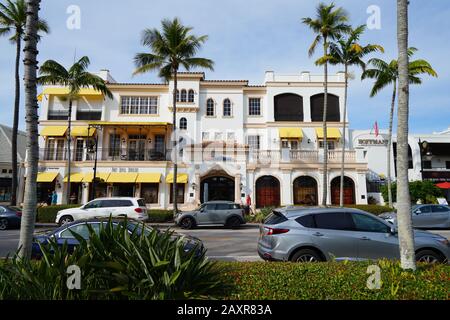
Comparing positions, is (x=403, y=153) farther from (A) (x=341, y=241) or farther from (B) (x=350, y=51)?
(B) (x=350, y=51)

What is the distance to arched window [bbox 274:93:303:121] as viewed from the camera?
28.0m

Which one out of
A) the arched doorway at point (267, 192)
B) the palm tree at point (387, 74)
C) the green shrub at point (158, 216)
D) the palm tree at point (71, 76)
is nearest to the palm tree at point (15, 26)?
the palm tree at point (71, 76)

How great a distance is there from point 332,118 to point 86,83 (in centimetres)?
2175

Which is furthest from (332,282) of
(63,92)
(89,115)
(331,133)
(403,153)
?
(63,92)

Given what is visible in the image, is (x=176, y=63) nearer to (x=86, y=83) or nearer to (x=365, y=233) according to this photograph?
(x=86, y=83)

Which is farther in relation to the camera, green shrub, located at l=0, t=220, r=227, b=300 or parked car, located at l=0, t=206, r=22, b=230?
parked car, located at l=0, t=206, r=22, b=230

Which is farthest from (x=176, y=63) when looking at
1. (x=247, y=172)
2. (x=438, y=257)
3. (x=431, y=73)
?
(x=438, y=257)

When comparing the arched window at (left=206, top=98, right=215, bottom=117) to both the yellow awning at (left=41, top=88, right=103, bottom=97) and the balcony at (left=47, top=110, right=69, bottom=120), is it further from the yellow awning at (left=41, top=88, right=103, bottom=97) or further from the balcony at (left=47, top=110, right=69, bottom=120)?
the balcony at (left=47, top=110, right=69, bottom=120)

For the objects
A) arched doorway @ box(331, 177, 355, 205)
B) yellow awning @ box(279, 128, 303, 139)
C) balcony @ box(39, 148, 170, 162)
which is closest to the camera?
arched doorway @ box(331, 177, 355, 205)

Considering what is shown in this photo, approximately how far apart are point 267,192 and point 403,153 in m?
20.4

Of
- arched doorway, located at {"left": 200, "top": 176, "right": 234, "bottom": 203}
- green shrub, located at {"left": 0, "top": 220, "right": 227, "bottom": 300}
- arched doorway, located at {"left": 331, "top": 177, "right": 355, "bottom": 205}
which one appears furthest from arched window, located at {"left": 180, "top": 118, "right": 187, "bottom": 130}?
green shrub, located at {"left": 0, "top": 220, "right": 227, "bottom": 300}

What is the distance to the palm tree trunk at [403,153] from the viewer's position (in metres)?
4.88

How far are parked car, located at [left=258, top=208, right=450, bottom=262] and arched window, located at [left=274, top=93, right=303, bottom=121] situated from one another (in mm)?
21371

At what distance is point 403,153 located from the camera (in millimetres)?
5176
